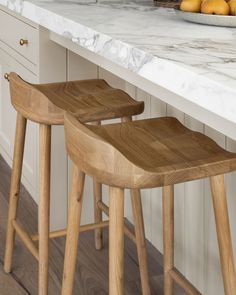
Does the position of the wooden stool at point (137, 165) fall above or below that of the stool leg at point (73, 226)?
above

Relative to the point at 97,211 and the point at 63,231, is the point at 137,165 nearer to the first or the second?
the point at 63,231

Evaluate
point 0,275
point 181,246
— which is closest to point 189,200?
point 181,246

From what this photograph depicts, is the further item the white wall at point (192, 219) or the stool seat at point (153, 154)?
the white wall at point (192, 219)

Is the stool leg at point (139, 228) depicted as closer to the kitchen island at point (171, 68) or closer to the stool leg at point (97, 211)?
the kitchen island at point (171, 68)

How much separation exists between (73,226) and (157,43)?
1.79 ft

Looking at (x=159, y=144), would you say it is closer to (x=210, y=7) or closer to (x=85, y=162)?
(x=85, y=162)

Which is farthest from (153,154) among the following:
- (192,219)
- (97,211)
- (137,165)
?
(97,211)

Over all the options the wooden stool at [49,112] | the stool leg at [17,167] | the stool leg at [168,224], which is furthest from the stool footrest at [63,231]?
the stool leg at [168,224]

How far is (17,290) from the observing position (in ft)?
8.14

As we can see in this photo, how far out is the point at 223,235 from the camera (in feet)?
5.47

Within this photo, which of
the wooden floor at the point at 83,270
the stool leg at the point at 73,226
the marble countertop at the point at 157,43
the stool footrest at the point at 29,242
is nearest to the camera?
the marble countertop at the point at 157,43

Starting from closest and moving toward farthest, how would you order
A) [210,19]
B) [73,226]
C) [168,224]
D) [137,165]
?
[137,165]
[73,226]
[210,19]
[168,224]

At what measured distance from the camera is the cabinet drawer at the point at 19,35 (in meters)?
2.79

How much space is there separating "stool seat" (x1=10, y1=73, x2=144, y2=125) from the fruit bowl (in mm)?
332
